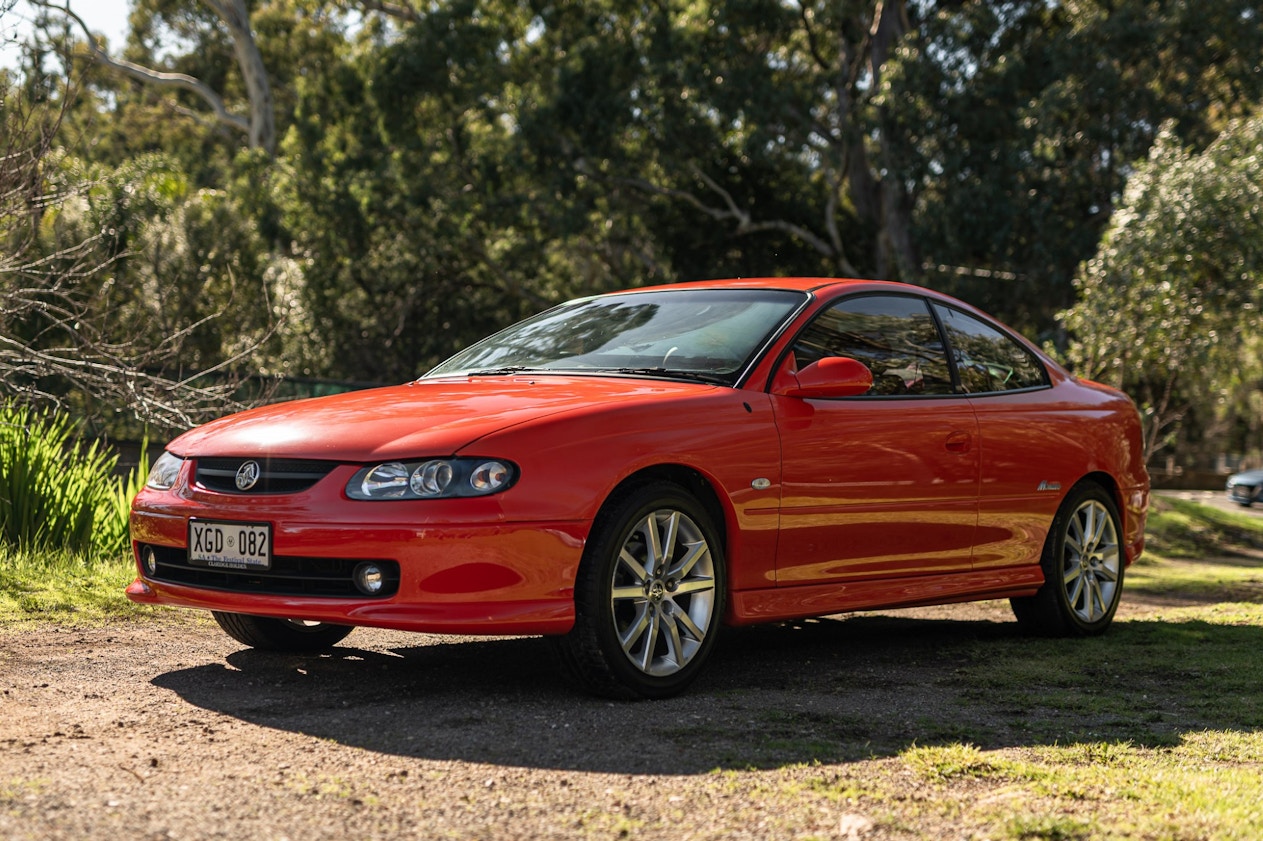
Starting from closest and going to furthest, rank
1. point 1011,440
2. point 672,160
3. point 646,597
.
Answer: point 646,597 → point 1011,440 → point 672,160

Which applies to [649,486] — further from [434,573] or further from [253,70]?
[253,70]

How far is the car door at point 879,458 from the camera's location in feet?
18.7

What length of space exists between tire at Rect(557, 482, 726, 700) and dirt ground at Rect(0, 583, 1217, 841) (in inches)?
4.9

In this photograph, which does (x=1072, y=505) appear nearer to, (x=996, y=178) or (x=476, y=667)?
(x=476, y=667)

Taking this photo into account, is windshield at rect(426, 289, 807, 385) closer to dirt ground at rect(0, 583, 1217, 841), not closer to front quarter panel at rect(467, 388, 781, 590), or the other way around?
front quarter panel at rect(467, 388, 781, 590)

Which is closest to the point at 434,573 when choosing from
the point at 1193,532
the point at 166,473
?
the point at 166,473

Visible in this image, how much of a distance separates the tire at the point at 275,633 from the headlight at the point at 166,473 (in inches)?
26.6

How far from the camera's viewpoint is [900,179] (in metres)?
25.7

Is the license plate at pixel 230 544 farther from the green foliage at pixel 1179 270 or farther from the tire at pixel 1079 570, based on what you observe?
the green foliage at pixel 1179 270

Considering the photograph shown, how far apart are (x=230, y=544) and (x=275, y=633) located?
1.04 meters

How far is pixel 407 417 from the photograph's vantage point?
5074mm

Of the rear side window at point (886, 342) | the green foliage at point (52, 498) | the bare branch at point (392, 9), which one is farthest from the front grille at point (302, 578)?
the bare branch at point (392, 9)

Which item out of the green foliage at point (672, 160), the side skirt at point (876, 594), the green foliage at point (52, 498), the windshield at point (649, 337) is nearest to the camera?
the side skirt at point (876, 594)

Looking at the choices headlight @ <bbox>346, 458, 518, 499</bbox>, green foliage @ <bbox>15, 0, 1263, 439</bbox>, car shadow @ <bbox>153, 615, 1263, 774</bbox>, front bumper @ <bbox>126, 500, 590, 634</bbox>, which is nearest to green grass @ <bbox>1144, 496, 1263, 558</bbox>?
green foliage @ <bbox>15, 0, 1263, 439</bbox>
